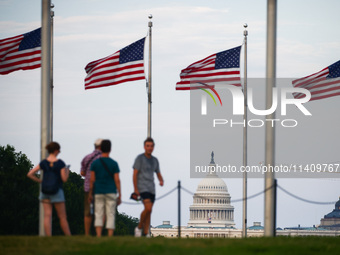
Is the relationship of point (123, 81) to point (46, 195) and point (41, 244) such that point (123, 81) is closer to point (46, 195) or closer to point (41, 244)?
point (46, 195)

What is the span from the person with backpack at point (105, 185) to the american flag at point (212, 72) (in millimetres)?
15675

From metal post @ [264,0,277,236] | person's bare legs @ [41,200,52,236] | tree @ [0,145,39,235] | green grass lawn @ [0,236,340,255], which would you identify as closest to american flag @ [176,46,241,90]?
metal post @ [264,0,277,236]

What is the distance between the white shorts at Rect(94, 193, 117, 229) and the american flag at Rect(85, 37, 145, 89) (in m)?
13.6

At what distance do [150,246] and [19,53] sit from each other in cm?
1671

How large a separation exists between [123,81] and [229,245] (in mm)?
16715

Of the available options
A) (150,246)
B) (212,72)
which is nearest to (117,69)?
(212,72)

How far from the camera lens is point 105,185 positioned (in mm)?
20031

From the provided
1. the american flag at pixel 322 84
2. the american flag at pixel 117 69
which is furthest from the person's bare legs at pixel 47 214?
the american flag at pixel 322 84

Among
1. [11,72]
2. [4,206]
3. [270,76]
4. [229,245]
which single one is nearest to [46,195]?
[229,245]

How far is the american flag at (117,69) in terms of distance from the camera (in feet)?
110

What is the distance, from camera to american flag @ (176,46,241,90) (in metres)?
35.6

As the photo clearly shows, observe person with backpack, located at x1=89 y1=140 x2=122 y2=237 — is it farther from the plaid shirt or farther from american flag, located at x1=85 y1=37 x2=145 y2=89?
american flag, located at x1=85 y1=37 x2=145 y2=89

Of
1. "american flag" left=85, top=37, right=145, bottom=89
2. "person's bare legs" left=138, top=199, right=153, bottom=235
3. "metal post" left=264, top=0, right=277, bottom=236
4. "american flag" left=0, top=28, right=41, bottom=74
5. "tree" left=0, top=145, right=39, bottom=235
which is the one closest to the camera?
"person's bare legs" left=138, top=199, right=153, bottom=235

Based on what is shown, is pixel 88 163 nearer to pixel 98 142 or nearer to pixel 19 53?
pixel 98 142
